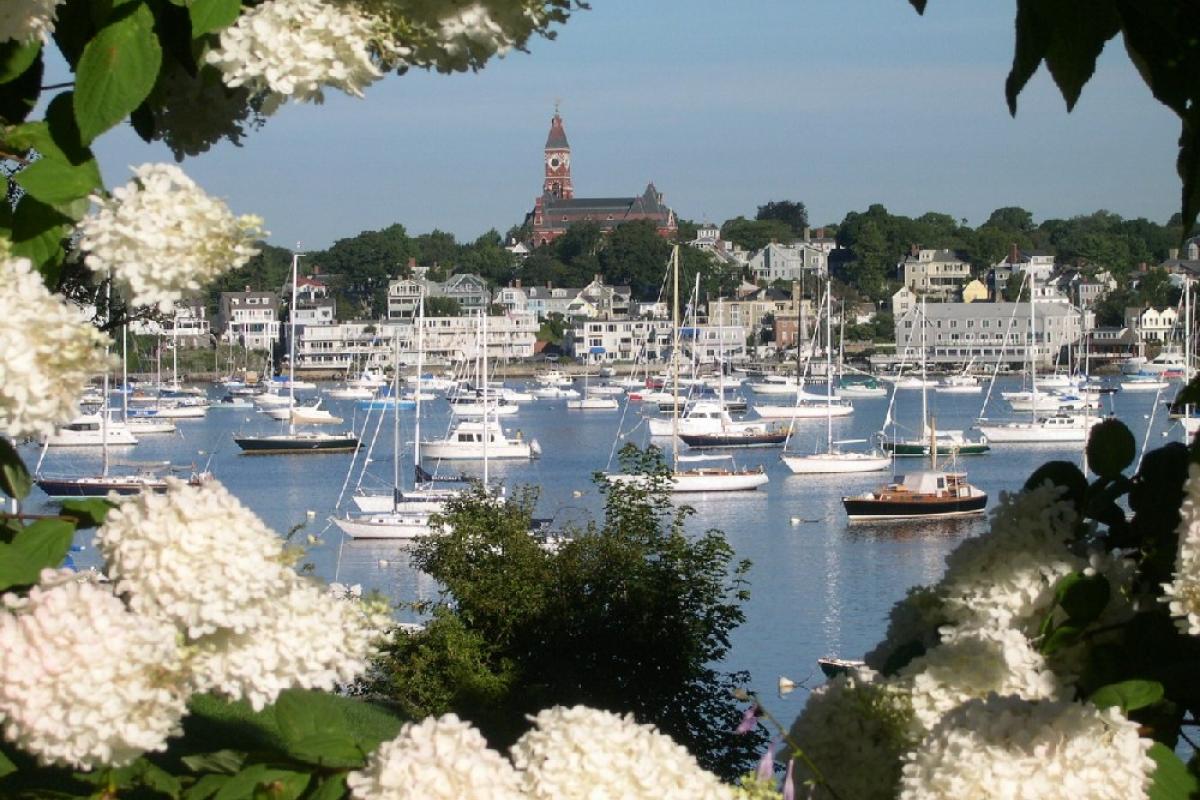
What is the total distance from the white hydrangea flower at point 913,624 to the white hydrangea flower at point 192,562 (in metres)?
0.87

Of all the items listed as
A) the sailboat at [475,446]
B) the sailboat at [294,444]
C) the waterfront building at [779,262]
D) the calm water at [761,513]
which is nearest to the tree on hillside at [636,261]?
the waterfront building at [779,262]

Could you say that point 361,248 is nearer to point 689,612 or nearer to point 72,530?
point 689,612

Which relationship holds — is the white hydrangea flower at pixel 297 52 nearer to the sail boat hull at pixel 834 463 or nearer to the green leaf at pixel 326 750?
the green leaf at pixel 326 750

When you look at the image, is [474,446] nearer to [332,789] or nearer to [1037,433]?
[1037,433]

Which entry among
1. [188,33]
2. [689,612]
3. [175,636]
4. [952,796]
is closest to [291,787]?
[175,636]

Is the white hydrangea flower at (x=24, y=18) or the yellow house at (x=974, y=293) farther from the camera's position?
the yellow house at (x=974, y=293)

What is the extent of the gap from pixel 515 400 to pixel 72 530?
84.1m

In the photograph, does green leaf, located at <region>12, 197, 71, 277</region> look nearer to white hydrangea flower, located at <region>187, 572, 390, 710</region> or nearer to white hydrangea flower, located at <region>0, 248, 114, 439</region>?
white hydrangea flower, located at <region>0, 248, 114, 439</region>

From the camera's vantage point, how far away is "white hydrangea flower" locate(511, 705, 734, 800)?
145 centimetres

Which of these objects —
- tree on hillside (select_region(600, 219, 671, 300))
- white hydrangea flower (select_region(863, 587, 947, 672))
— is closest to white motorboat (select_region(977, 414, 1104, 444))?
white hydrangea flower (select_region(863, 587, 947, 672))

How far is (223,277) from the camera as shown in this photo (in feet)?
5.43

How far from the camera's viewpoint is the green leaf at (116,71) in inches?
59.7

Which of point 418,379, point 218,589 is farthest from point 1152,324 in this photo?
point 218,589

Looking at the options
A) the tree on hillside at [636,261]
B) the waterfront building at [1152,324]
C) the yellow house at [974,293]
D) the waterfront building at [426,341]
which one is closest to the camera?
the waterfront building at [426,341]
